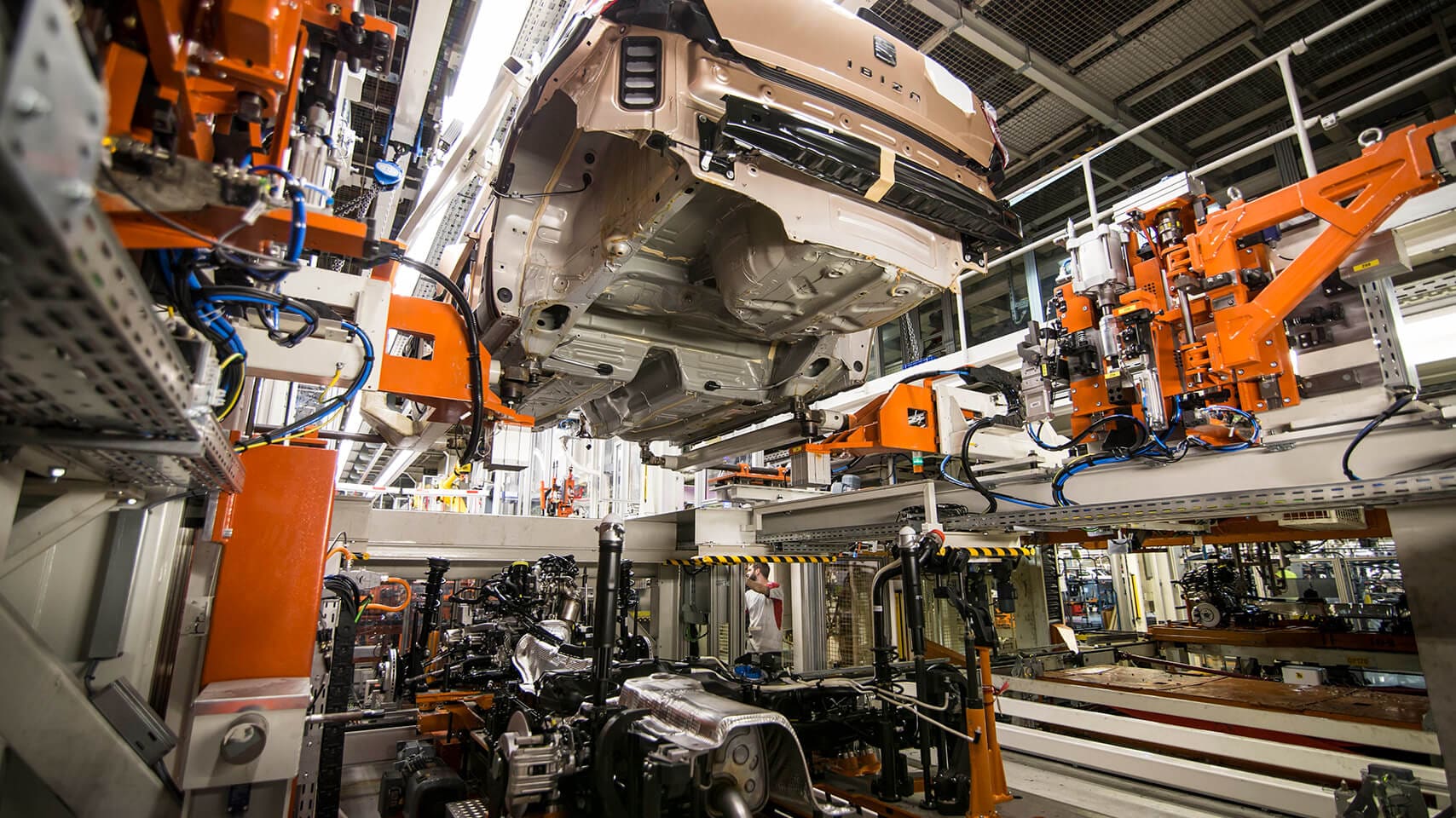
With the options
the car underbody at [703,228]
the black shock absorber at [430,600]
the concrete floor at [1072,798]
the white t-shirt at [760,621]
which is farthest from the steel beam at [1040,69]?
the black shock absorber at [430,600]

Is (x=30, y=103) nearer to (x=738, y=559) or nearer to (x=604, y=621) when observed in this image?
(x=604, y=621)

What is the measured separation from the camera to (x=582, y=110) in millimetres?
2486

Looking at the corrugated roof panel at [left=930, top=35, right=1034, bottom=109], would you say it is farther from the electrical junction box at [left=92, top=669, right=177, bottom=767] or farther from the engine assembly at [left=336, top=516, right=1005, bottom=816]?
the electrical junction box at [left=92, top=669, right=177, bottom=767]

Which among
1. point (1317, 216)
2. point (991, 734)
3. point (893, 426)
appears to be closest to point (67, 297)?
point (893, 426)

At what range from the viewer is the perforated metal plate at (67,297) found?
0.61 m

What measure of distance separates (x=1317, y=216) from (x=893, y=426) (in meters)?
2.54

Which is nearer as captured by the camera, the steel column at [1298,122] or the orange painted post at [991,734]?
the orange painted post at [991,734]

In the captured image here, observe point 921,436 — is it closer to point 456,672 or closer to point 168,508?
point 168,508

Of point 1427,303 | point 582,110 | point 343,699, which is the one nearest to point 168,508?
point 343,699

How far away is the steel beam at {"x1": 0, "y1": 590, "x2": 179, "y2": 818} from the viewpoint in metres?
1.64

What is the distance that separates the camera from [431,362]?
257 cm

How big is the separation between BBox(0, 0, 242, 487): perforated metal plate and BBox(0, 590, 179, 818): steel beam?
0.64 meters

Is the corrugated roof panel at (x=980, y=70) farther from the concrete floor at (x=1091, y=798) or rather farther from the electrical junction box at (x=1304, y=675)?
the electrical junction box at (x=1304, y=675)

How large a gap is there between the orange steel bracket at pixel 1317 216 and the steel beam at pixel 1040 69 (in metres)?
3.35
